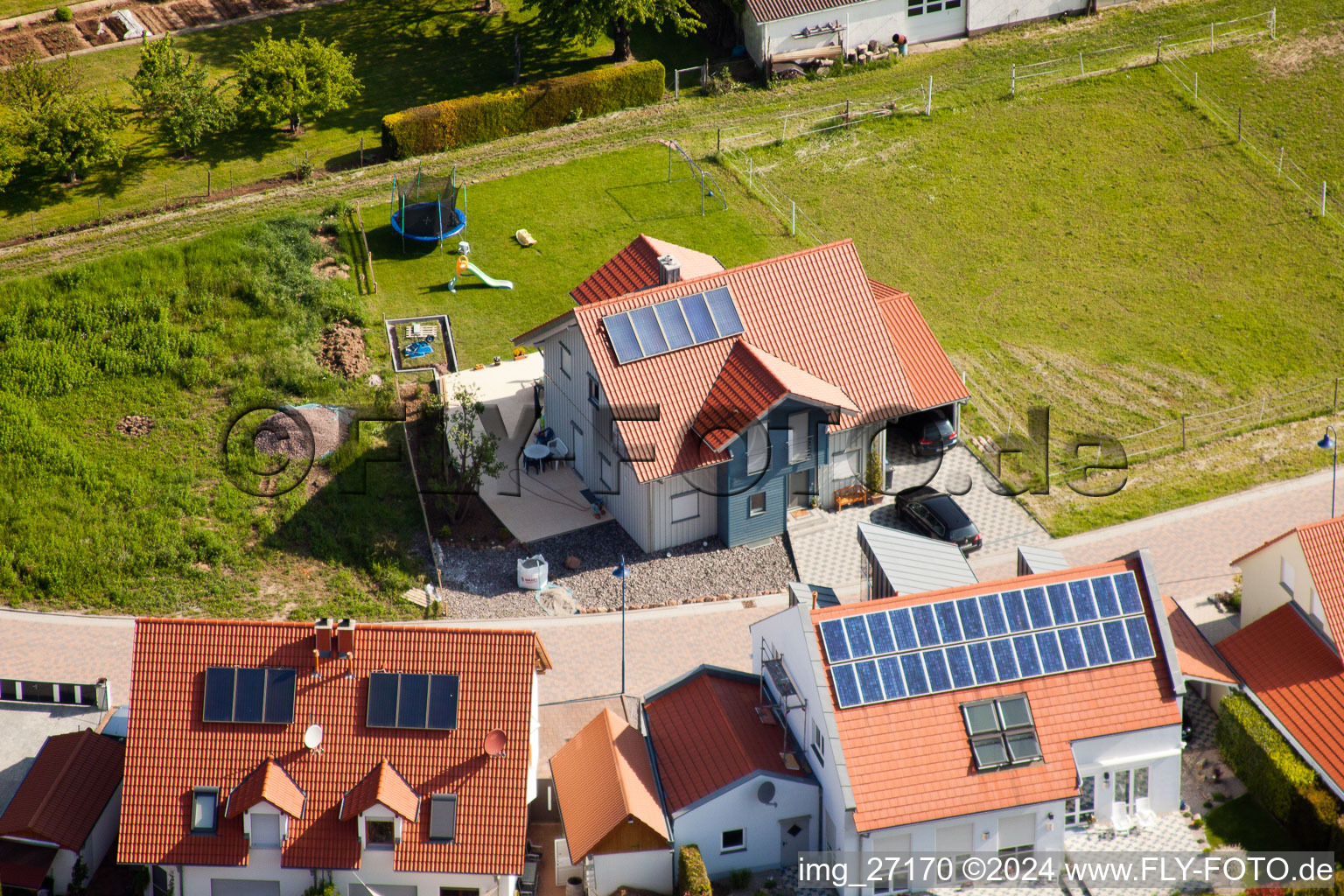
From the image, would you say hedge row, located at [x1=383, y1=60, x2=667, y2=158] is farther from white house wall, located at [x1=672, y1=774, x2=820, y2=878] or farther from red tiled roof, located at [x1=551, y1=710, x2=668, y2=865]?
white house wall, located at [x1=672, y1=774, x2=820, y2=878]

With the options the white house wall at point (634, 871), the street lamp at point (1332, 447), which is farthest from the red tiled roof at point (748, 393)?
the street lamp at point (1332, 447)

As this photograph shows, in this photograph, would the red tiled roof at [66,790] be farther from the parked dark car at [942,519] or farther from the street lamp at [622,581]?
the parked dark car at [942,519]

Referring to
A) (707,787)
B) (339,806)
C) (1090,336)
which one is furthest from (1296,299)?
(339,806)

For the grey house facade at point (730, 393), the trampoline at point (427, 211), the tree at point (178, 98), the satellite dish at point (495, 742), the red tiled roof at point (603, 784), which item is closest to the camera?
the satellite dish at point (495, 742)

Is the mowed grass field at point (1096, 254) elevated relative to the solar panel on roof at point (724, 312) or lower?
elevated

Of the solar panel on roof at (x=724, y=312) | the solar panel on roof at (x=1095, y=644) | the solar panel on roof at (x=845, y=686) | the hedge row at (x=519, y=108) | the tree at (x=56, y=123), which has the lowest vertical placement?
the solar panel on roof at (x=845, y=686)

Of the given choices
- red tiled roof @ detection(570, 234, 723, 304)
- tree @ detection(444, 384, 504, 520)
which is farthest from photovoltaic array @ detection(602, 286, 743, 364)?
tree @ detection(444, 384, 504, 520)

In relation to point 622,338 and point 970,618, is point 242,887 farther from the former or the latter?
point 622,338
